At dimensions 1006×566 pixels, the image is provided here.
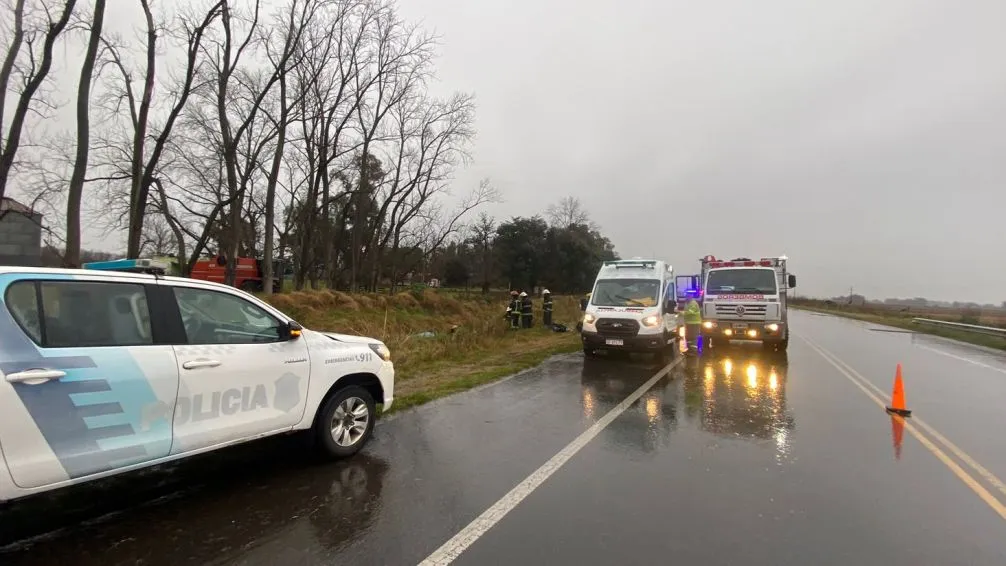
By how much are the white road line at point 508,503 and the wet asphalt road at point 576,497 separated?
0.07 m

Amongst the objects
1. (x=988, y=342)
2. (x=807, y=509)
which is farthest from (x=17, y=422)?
(x=988, y=342)

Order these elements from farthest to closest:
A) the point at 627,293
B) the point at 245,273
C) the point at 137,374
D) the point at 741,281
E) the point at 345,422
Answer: the point at 245,273 < the point at 741,281 < the point at 627,293 < the point at 345,422 < the point at 137,374

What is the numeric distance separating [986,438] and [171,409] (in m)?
9.09

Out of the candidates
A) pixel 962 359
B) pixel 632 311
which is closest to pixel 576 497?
pixel 632 311

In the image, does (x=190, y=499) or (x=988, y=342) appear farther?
(x=988, y=342)

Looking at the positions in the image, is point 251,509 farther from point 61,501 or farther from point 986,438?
point 986,438

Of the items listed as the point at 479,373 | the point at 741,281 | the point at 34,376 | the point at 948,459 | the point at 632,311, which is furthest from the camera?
the point at 741,281

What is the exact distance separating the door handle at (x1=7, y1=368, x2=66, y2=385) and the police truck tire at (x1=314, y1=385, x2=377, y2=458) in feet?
7.25

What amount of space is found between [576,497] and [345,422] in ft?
8.10

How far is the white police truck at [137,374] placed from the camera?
3.23m

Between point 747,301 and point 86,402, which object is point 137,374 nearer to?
point 86,402

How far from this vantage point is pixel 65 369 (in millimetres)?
3359

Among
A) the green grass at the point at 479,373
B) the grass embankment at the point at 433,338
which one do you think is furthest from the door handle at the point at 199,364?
the grass embankment at the point at 433,338

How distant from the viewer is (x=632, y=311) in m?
12.4
